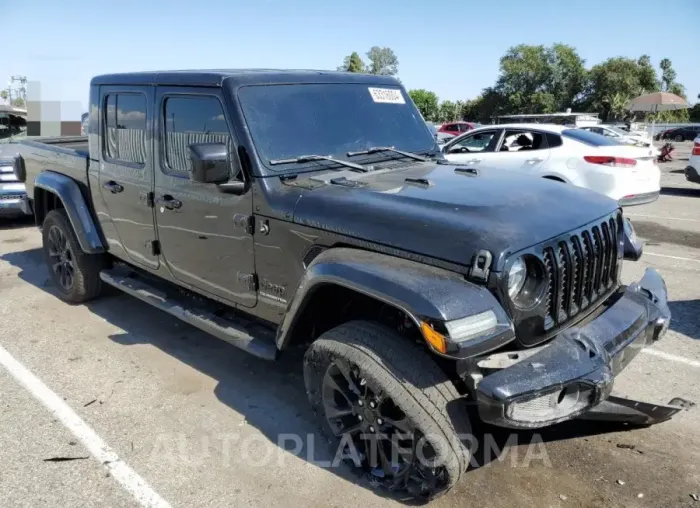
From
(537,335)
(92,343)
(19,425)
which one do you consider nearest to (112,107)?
(92,343)

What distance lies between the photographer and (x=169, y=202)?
3.94 meters

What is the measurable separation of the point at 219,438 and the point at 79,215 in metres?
2.61

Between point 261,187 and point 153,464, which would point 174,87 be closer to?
point 261,187

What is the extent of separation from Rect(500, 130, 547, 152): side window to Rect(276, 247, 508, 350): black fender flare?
7200 mm

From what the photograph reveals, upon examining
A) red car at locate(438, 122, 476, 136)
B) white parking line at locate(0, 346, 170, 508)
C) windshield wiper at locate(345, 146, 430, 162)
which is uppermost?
red car at locate(438, 122, 476, 136)

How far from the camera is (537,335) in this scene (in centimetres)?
267

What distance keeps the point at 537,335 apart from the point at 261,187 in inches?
64.8

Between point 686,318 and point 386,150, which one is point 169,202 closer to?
point 386,150

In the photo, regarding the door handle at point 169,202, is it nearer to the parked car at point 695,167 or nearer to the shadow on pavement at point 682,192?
the parked car at point 695,167

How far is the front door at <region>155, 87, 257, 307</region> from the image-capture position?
137 inches

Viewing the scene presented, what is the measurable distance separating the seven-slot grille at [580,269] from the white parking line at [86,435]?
83.2 inches

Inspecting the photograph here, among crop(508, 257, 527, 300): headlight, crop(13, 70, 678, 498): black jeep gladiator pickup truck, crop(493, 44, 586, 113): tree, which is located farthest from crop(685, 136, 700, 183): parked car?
crop(493, 44, 586, 113): tree

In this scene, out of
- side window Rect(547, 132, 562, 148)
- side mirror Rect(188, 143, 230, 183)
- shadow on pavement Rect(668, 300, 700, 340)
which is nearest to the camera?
side mirror Rect(188, 143, 230, 183)

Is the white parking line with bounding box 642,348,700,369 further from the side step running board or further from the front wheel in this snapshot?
the side step running board
